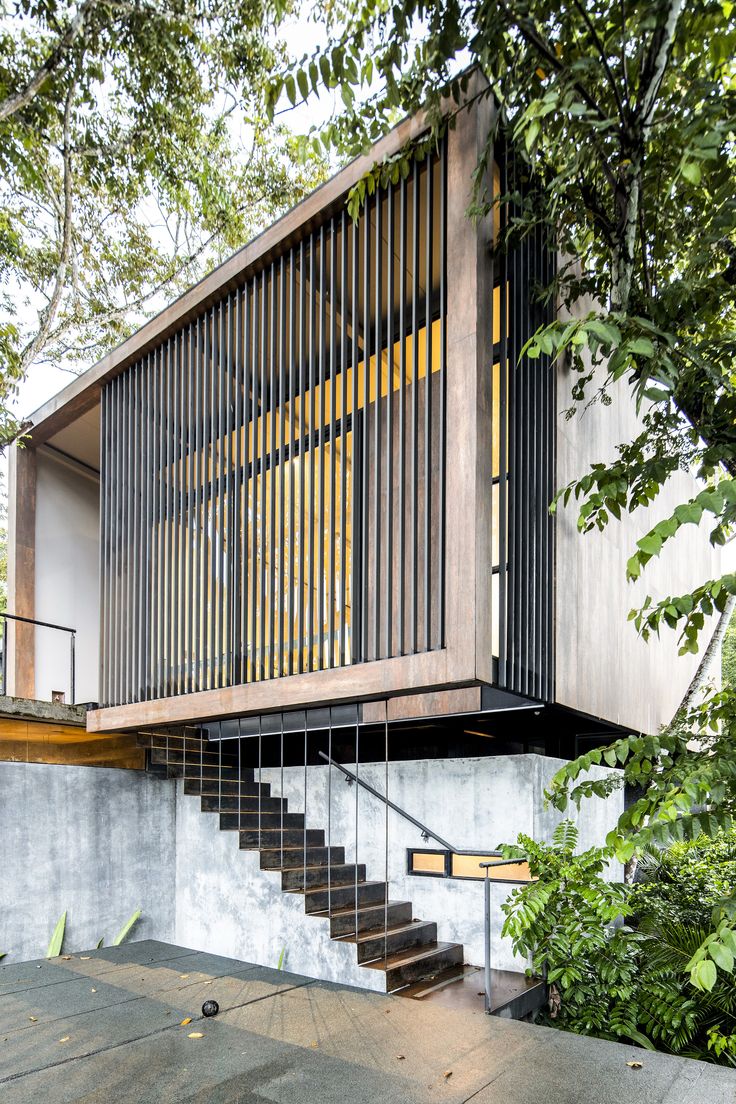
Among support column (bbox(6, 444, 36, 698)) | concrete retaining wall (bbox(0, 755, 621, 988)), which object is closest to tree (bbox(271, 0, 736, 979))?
concrete retaining wall (bbox(0, 755, 621, 988))

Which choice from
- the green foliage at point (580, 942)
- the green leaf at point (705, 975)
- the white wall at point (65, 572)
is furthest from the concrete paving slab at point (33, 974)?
the green leaf at point (705, 975)

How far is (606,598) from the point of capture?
22.8 feet

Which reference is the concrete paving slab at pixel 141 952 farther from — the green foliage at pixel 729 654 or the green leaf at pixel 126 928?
the green foliage at pixel 729 654

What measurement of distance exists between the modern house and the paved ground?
2.93ft

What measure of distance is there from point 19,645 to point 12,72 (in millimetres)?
6430

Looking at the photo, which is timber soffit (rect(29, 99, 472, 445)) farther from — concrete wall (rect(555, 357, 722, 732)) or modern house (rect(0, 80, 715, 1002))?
concrete wall (rect(555, 357, 722, 732))

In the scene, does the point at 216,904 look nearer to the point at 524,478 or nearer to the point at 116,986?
the point at 116,986

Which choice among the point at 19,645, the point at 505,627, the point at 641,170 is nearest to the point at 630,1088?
the point at 505,627

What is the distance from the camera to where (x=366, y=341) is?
553cm

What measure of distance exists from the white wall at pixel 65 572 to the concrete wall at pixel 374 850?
3.54m

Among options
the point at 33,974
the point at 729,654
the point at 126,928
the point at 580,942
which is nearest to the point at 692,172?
the point at 580,942

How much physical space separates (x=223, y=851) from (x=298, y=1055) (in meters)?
3.41

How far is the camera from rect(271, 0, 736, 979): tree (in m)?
3.04

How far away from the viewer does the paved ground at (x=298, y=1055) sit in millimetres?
3643
